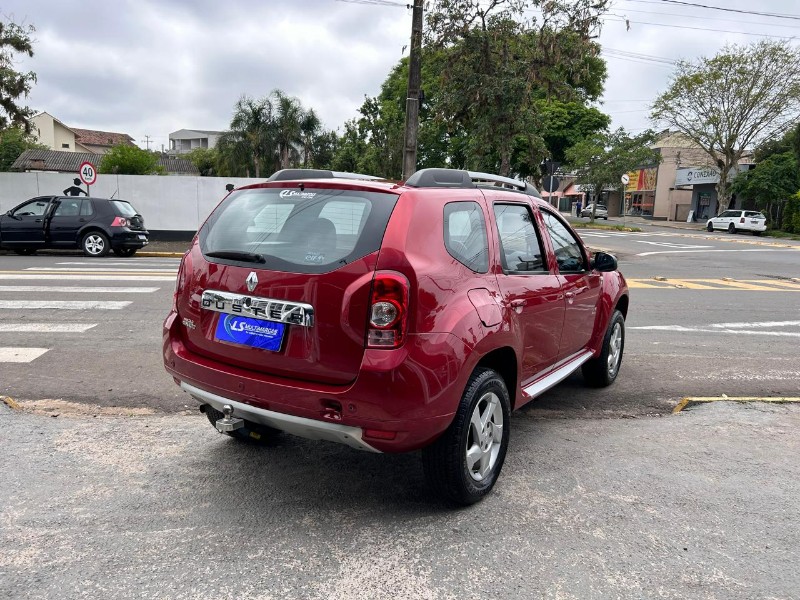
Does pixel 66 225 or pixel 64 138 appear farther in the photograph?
pixel 64 138

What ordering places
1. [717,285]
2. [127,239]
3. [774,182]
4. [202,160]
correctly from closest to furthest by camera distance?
[717,285] → [127,239] → [774,182] → [202,160]

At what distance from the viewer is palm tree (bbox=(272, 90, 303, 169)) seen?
135ft

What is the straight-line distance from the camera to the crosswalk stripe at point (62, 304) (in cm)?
878

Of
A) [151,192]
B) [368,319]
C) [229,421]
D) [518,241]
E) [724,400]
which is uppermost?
[151,192]

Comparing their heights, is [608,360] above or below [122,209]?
below

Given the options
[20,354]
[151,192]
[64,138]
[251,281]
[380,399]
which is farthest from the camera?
[64,138]

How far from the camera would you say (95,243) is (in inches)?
642

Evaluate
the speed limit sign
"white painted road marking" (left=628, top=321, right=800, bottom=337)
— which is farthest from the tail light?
the speed limit sign

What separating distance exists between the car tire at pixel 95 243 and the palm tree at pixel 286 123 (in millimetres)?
25709

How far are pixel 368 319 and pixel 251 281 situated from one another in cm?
68

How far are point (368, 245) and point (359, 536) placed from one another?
142 cm

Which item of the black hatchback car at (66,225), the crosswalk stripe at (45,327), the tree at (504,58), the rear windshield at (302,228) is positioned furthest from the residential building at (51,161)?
the rear windshield at (302,228)

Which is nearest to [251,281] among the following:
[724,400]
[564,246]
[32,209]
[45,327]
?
[564,246]

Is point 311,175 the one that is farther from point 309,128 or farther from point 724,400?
point 309,128
